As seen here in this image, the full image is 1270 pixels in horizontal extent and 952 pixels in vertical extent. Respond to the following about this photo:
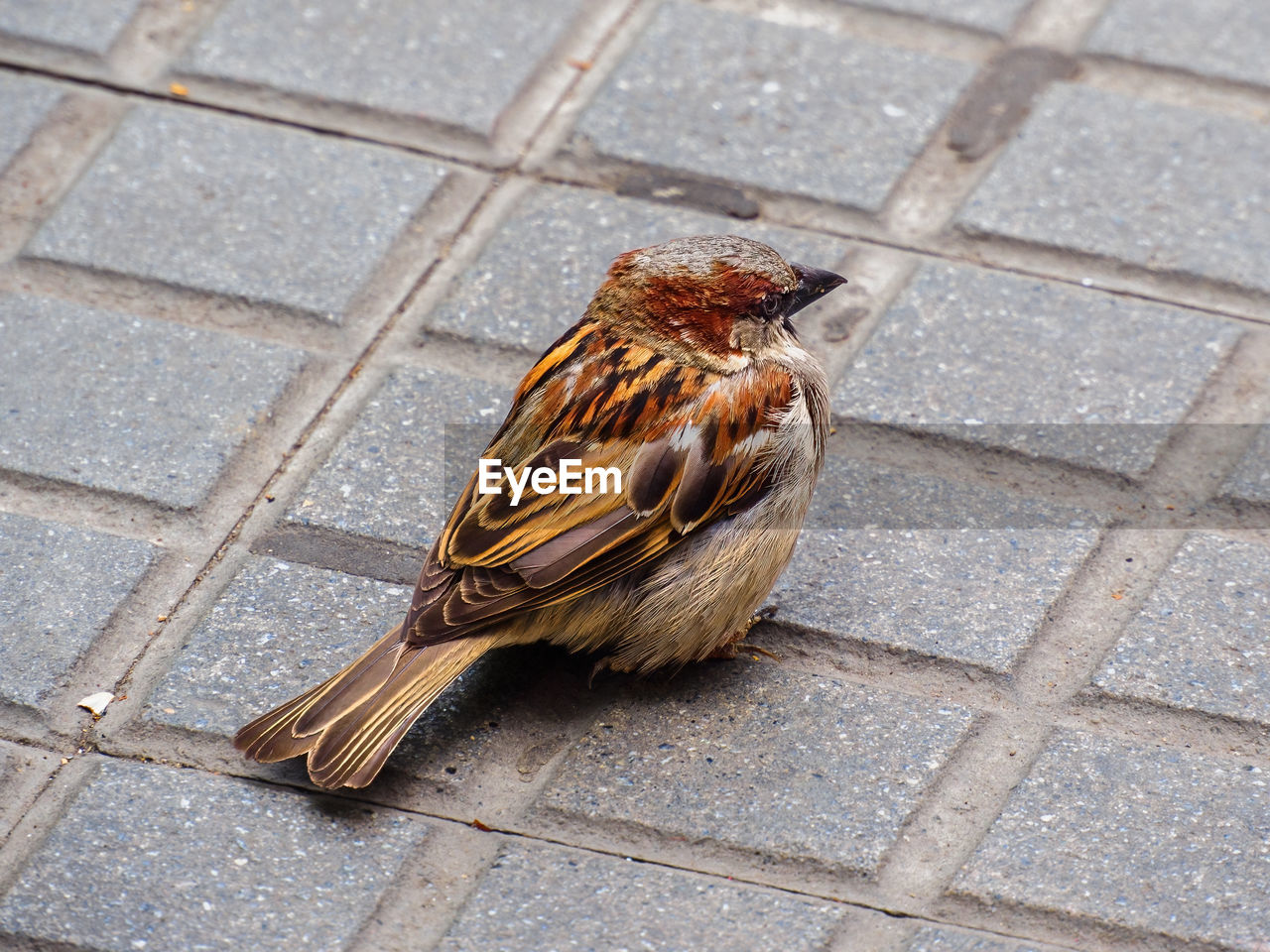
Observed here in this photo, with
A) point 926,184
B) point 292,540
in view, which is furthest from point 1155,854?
point 926,184

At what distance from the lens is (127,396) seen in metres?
3.99

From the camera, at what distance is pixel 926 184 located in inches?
183

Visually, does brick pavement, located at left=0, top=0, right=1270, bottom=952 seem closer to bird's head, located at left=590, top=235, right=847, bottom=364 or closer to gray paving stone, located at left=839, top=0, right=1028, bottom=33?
gray paving stone, located at left=839, top=0, right=1028, bottom=33

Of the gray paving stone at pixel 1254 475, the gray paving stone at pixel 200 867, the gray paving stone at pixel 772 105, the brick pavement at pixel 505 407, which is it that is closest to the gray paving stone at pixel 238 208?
the brick pavement at pixel 505 407

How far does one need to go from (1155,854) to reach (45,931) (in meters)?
1.97

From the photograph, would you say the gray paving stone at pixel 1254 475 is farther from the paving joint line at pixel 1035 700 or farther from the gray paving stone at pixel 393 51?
the gray paving stone at pixel 393 51

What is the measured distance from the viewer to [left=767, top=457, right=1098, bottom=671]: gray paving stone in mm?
3533

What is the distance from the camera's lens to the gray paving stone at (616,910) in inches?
114

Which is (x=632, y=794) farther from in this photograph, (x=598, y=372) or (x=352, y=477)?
(x=352, y=477)

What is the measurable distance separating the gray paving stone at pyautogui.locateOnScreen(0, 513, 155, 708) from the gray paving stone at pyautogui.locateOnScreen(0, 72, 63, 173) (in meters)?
1.43

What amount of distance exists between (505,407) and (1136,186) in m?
1.94

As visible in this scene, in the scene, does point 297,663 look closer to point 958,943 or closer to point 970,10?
point 958,943

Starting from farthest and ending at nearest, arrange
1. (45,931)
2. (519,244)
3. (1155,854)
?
1. (519,244)
2. (1155,854)
3. (45,931)

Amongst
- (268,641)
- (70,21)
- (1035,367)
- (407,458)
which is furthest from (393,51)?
(268,641)
